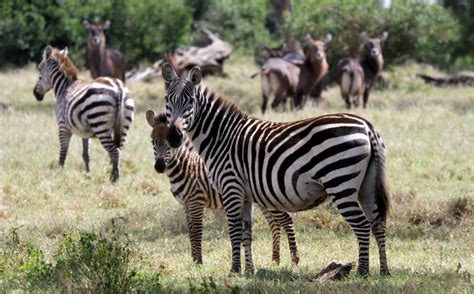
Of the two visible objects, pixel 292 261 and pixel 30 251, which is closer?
pixel 30 251

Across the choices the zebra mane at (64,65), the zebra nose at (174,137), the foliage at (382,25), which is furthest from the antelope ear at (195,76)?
the foliage at (382,25)

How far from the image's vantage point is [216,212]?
37.6ft

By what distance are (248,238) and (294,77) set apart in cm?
1463

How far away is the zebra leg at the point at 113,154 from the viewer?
13.5 metres

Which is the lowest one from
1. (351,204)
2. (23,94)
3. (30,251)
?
(23,94)

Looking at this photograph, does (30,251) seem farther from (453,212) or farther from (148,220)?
(453,212)

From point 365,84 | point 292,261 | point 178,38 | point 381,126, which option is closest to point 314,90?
point 365,84

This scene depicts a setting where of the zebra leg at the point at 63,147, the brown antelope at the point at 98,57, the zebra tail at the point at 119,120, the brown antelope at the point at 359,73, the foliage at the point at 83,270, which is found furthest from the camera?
the brown antelope at the point at 98,57

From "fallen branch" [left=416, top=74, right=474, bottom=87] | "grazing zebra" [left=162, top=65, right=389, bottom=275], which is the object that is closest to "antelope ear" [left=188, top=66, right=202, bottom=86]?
"grazing zebra" [left=162, top=65, right=389, bottom=275]

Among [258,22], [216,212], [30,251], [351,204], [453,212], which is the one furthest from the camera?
[258,22]

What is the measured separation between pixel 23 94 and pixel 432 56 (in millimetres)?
16660

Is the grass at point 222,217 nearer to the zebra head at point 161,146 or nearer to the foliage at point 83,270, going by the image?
the foliage at point 83,270

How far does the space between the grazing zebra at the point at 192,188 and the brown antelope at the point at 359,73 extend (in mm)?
12730

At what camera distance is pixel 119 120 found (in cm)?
1391
